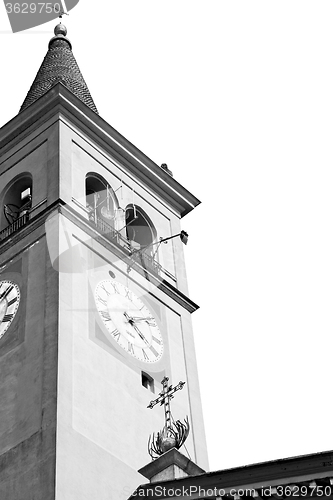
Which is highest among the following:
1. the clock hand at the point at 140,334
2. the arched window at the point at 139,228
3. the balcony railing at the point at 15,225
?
the arched window at the point at 139,228

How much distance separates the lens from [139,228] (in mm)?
31953

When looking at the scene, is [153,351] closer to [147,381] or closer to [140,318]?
[140,318]

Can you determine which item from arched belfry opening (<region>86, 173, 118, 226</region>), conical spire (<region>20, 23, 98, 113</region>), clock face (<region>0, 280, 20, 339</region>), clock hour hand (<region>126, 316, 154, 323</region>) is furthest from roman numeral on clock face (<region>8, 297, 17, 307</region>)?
conical spire (<region>20, 23, 98, 113</region>)

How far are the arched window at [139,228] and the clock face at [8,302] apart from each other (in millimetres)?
4923

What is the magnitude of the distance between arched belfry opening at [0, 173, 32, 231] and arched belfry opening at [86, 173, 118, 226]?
1618 millimetres

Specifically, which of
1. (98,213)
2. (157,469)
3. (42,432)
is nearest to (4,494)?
(42,432)

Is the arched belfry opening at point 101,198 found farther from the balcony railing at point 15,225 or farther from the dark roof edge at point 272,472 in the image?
the dark roof edge at point 272,472

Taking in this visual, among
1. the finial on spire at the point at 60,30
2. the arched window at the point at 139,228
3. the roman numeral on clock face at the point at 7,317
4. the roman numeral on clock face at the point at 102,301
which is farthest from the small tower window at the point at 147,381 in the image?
the finial on spire at the point at 60,30

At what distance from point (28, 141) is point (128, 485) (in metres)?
11.7

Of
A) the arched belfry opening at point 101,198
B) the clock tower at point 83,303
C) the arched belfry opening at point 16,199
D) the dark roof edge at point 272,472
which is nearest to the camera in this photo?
the dark roof edge at point 272,472

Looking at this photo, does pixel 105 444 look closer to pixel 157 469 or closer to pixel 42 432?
pixel 42 432

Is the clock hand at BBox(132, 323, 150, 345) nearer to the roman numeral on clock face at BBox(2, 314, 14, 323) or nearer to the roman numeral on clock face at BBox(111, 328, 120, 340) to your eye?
the roman numeral on clock face at BBox(111, 328, 120, 340)

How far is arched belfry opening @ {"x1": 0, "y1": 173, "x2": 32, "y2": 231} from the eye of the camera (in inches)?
1198

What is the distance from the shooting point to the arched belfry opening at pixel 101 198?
30234 millimetres
